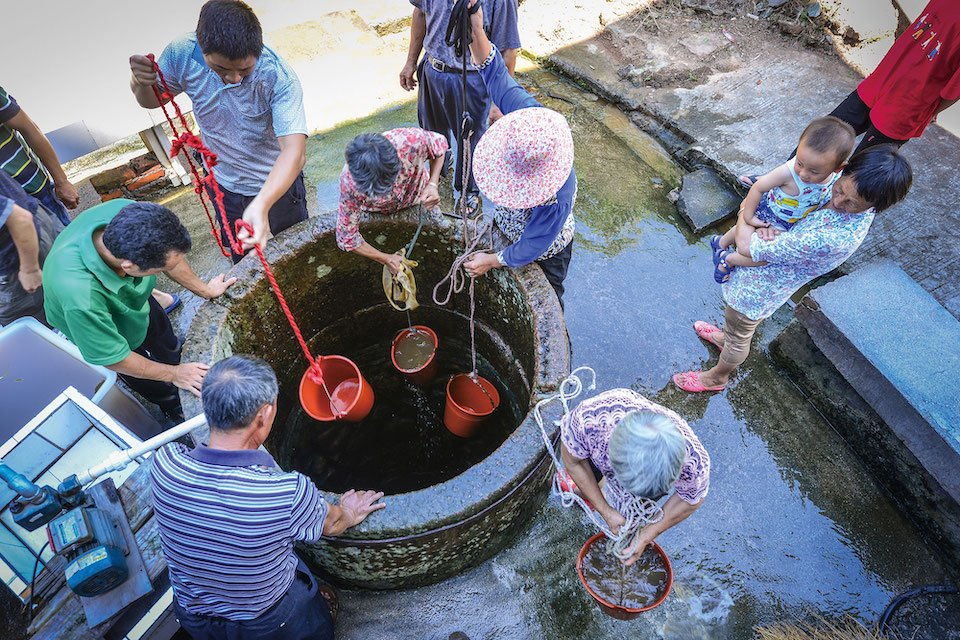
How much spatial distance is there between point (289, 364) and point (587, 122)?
3254 millimetres

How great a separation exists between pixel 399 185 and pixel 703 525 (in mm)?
2362

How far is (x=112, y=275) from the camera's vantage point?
246 centimetres

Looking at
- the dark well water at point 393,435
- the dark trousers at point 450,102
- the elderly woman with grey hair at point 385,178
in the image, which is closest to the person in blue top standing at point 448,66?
the dark trousers at point 450,102

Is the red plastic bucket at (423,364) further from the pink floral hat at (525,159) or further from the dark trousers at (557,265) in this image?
the pink floral hat at (525,159)

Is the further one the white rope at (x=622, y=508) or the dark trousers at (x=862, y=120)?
the dark trousers at (x=862, y=120)

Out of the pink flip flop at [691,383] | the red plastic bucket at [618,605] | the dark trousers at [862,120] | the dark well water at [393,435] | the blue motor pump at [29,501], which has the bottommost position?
the dark well water at [393,435]

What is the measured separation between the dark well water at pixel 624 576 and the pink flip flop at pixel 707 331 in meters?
1.61

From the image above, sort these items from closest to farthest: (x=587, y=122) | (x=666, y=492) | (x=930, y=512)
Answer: (x=666, y=492) → (x=930, y=512) → (x=587, y=122)

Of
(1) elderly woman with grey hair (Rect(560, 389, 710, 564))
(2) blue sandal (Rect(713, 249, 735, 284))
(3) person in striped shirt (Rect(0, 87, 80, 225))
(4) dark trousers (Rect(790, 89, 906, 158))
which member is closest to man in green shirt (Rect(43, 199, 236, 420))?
(3) person in striped shirt (Rect(0, 87, 80, 225))

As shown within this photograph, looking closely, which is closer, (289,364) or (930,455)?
(930,455)

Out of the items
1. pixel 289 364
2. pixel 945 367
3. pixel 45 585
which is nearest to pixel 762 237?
pixel 945 367

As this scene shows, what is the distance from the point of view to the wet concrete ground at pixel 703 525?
2.61m

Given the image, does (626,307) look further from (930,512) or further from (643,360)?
(930,512)

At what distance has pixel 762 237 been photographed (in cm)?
270
